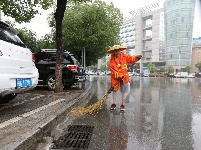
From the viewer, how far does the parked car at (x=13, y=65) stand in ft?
14.9

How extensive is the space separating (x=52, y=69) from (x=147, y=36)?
104 metres

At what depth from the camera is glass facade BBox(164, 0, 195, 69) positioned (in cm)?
9538

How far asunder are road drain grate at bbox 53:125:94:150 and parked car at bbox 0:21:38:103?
54.3 inches

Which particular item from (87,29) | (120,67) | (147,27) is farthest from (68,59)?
(147,27)

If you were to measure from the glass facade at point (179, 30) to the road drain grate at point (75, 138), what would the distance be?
94525 mm

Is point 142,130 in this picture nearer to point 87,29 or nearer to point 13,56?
point 13,56

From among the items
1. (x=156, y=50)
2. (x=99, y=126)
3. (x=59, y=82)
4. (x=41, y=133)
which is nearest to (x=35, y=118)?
(x=41, y=133)

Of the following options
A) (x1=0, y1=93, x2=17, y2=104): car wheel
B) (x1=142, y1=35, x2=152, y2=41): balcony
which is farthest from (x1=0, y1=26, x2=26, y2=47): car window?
(x1=142, y1=35, x2=152, y2=41): balcony

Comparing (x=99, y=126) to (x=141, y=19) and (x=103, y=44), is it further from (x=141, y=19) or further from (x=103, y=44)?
(x=141, y=19)

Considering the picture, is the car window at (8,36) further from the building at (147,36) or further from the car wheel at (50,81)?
the building at (147,36)

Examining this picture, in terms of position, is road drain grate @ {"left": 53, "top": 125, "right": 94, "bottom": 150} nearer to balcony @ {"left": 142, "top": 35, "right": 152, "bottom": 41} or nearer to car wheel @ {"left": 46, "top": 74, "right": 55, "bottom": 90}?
car wheel @ {"left": 46, "top": 74, "right": 55, "bottom": 90}

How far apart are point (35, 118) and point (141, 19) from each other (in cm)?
11375

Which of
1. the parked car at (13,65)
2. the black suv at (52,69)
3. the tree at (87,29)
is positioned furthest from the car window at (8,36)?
the tree at (87,29)

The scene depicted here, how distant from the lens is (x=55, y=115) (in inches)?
189
